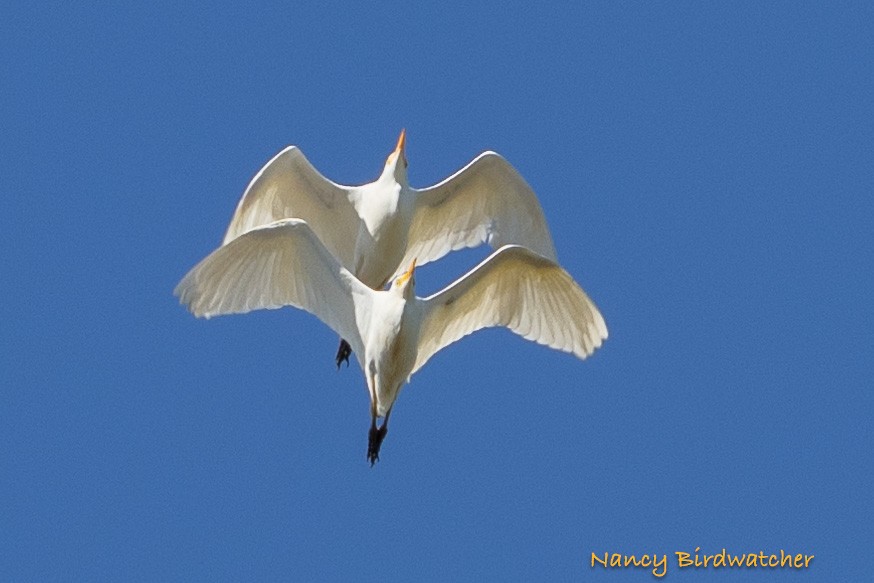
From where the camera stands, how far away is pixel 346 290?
58.5 ft

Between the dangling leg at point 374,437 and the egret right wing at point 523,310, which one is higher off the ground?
the egret right wing at point 523,310

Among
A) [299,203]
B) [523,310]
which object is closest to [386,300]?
[523,310]

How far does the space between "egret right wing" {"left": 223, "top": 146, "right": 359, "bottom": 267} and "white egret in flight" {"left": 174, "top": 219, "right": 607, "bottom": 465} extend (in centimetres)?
121

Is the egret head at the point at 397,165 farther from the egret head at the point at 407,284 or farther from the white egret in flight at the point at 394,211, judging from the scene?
A: the egret head at the point at 407,284

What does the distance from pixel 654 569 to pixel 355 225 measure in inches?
176

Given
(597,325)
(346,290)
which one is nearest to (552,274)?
(597,325)

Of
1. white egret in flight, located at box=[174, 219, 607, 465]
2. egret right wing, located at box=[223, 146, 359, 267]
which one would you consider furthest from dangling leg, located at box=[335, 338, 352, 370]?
white egret in flight, located at box=[174, 219, 607, 465]

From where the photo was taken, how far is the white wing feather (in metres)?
19.7

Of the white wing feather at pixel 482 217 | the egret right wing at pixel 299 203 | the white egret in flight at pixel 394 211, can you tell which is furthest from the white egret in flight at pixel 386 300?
the white wing feather at pixel 482 217

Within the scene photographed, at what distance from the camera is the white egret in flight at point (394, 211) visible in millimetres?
19000

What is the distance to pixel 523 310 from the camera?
18203 mm

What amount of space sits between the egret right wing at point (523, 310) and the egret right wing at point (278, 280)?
71 centimetres

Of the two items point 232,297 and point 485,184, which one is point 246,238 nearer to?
point 232,297

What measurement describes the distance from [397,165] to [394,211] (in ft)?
1.84
